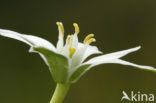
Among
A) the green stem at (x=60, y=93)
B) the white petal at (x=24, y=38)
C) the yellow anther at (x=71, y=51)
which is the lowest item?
the green stem at (x=60, y=93)

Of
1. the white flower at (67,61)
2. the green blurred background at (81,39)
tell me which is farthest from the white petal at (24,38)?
the green blurred background at (81,39)

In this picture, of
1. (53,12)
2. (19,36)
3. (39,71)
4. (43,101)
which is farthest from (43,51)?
(53,12)

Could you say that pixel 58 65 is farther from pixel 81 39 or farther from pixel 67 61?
pixel 81 39

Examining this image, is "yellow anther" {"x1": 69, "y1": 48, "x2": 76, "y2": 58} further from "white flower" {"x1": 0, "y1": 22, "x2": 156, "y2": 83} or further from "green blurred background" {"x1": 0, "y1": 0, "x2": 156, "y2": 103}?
"green blurred background" {"x1": 0, "y1": 0, "x2": 156, "y2": 103}

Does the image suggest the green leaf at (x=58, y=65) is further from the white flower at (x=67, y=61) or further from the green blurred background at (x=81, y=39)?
the green blurred background at (x=81, y=39)

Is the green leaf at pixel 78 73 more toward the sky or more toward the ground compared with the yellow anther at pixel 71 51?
more toward the ground

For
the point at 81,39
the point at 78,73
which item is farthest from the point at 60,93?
the point at 81,39

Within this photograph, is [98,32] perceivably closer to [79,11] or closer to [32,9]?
[79,11]

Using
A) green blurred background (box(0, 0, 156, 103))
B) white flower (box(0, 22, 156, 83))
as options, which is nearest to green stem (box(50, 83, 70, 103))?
white flower (box(0, 22, 156, 83))
